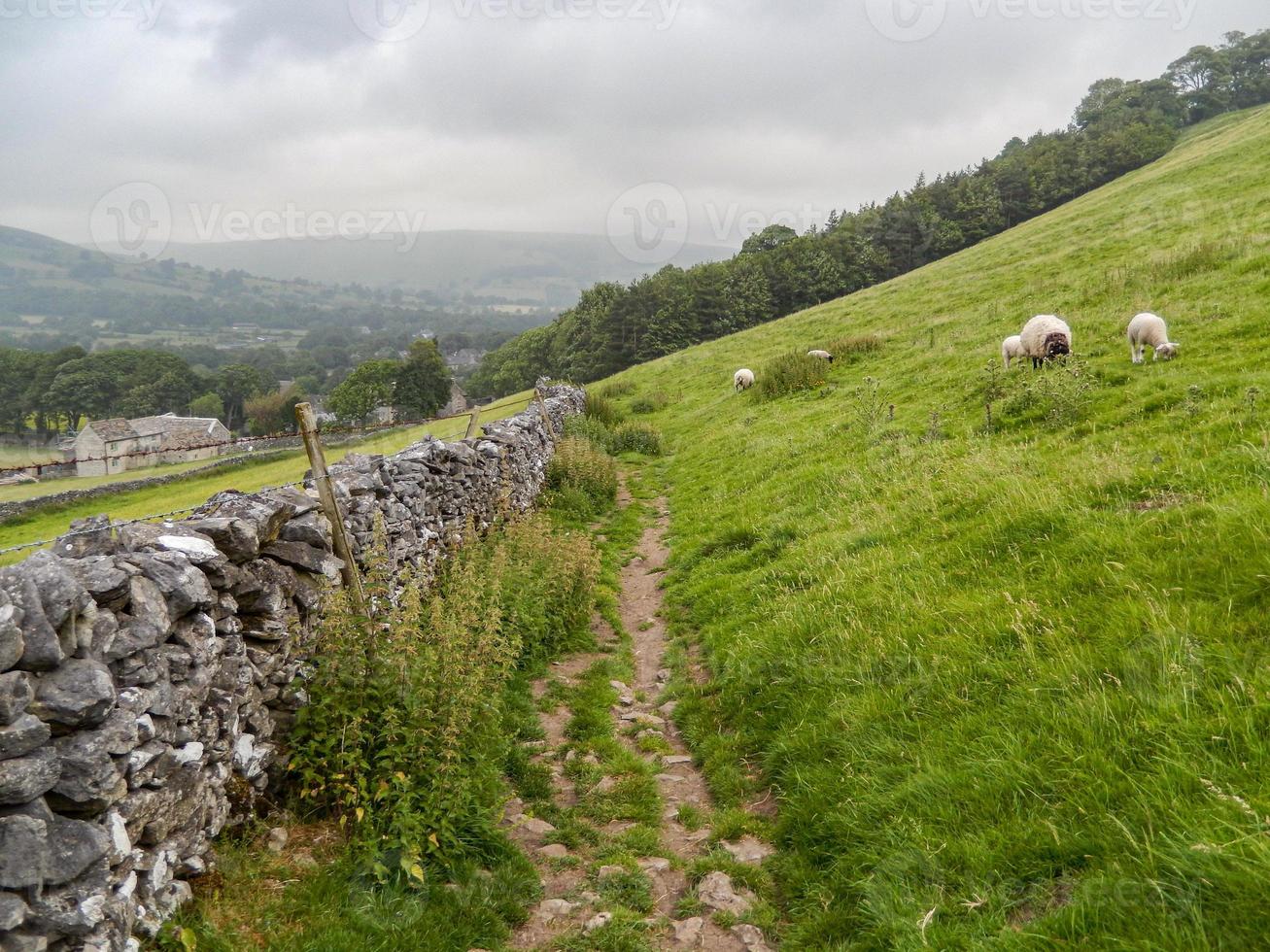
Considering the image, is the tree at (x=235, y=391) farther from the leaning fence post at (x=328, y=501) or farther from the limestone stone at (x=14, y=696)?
the limestone stone at (x=14, y=696)

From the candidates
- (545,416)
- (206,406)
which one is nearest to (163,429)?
(545,416)

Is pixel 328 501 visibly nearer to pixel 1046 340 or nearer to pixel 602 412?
pixel 1046 340

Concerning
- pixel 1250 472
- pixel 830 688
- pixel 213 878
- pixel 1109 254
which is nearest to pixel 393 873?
pixel 213 878

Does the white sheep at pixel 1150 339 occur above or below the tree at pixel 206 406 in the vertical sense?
below

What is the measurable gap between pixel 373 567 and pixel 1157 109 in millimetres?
137834

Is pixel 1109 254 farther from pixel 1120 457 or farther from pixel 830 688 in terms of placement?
pixel 830 688

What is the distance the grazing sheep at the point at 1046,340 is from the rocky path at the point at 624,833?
470 inches

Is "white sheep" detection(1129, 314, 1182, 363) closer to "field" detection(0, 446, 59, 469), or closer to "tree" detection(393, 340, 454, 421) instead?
"field" detection(0, 446, 59, 469)

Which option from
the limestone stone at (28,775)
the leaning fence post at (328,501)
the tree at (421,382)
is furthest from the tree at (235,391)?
the limestone stone at (28,775)

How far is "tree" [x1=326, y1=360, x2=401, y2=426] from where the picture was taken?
7994 centimetres

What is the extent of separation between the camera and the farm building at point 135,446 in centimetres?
610

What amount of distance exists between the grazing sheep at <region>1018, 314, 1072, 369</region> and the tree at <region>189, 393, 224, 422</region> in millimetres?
74271

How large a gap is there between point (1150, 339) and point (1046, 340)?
1.92 m

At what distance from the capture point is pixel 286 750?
513cm
